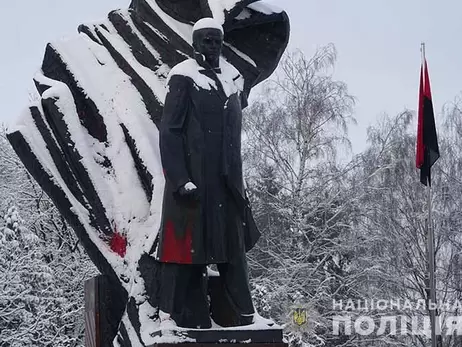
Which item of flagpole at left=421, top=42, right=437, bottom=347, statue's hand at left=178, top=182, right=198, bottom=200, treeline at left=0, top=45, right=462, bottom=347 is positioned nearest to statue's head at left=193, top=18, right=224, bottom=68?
statue's hand at left=178, top=182, right=198, bottom=200

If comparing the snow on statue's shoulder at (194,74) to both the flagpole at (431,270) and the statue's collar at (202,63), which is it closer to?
the statue's collar at (202,63)

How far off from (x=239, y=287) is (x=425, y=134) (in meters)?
9.12

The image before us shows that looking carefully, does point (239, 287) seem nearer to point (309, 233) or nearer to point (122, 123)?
point (122, 123)

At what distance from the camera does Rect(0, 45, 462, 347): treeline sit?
16.8 m

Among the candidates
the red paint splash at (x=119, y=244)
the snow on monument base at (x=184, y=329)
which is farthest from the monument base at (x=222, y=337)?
the red paint splash at (x=119, y=244)

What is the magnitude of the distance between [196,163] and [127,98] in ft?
4.51

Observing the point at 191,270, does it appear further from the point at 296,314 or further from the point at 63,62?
the point at 296,314

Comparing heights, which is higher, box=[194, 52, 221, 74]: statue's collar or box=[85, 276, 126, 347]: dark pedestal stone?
box=[194, 52, 221, 74]: statue's collar

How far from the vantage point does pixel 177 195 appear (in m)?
5.20

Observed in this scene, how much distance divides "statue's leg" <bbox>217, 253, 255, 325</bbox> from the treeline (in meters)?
11.4

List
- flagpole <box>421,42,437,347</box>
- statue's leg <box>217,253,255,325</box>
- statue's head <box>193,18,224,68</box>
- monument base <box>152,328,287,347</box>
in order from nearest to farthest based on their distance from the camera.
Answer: monument base <box>152,328,287,347</box>
statue's leg <box>217,253,255,325</box>
statue's head <box>193,18,224,68</box>
flagpole <box>421,42,437,347</box>

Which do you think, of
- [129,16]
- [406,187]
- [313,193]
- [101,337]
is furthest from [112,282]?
[406,187]

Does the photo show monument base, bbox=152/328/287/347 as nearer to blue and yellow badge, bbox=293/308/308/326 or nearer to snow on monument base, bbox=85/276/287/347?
snow on monument base, bbox=85/276/287/347

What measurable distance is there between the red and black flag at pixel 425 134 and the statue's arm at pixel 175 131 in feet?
27.0
